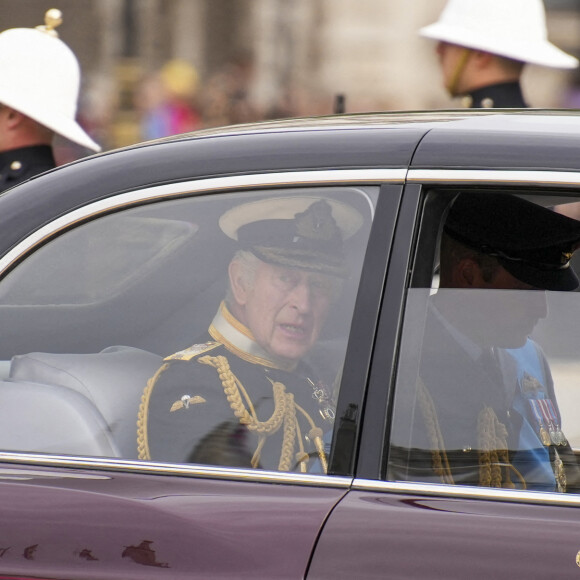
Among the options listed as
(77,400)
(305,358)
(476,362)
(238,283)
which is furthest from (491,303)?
(77,400)

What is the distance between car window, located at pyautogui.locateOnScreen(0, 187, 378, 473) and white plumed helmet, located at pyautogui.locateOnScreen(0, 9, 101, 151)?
4.95 ft

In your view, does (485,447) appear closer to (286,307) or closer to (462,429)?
(462,429)

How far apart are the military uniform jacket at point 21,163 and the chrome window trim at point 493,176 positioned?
1.93 metres

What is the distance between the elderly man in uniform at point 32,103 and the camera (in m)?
Result: 3.48

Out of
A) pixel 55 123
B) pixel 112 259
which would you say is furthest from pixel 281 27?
pixel 112 259

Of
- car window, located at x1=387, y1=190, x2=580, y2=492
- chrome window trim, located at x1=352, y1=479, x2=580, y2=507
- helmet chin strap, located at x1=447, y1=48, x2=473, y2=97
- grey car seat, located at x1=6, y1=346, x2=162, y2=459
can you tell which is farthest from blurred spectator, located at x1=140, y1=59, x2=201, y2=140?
chrome window trim, located at x1=352, y1=479, x2=580, y2=507

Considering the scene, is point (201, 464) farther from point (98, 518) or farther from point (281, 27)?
point (281, 27)

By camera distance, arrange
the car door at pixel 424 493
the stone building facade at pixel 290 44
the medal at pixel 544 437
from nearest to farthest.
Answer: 1. the car door at pixel 424 493
2. the medal at pixel 544 437
3. the stone building facade at pixel 290 44

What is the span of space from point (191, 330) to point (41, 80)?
173 centimetres

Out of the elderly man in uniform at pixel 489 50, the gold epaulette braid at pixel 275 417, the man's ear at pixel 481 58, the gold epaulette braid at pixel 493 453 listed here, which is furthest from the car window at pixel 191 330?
the man's ear at pixel 481 58

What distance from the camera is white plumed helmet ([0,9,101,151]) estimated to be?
3479mm

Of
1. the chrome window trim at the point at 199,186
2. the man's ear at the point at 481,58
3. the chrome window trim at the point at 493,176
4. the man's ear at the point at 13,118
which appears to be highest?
the man's ear at the point at 481,58

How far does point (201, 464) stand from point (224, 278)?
315 millimetres

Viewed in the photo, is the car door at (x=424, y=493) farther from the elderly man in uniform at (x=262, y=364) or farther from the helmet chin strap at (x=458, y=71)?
the helmet chin strap at (x=458, y=71)
